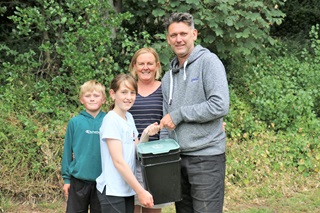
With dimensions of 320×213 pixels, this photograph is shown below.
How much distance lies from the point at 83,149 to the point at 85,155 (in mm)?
51

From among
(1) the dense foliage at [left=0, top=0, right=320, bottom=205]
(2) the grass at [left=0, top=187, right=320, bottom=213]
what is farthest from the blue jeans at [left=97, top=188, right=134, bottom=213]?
(1) the dense foliage at [left=0, top=0, right=320, bottom=205]

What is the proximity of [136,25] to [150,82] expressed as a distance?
453cm

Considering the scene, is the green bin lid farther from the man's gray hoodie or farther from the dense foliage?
the dense foliage

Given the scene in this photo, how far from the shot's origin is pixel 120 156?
306cm

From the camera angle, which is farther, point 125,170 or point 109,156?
point 109,156

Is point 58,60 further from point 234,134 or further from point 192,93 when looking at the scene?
point 192,93

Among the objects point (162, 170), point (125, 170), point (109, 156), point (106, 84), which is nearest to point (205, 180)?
point (162, 170)

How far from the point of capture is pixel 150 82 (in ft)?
12.4

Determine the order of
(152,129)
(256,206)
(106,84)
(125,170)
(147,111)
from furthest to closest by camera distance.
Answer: (106,84)
(256,206)
(147,111)
(152,129)
(125,170)

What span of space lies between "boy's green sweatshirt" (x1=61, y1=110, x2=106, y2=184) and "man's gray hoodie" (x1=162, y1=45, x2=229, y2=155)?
63cm

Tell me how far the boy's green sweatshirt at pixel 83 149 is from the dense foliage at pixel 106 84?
7.34 ft

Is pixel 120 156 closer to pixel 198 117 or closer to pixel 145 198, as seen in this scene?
pixel 145 198

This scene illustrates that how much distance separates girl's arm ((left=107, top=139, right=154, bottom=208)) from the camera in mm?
3051

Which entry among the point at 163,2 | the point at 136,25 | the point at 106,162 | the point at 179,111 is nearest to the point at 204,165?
the point at 179,111
